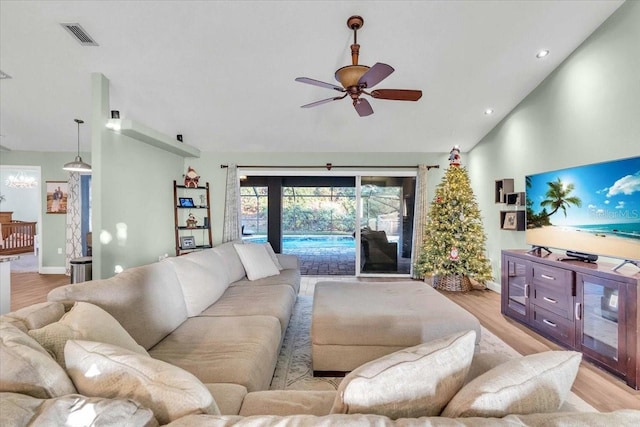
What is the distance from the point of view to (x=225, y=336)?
6.58 ft

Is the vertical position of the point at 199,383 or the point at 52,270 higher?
the point at 199,383

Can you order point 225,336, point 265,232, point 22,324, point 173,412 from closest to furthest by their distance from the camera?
point 173,412 < point 22,324 < point 225,336 < point 265,232

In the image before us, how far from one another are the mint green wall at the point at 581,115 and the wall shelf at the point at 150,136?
504 cm

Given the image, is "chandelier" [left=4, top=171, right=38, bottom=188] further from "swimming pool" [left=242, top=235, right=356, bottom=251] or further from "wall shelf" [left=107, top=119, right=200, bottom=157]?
"swimming pool" [left=242, top=235, right=356, bottom=251]

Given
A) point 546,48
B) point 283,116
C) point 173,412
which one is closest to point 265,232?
Answer: point 283,116

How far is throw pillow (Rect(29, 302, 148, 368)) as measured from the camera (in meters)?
1.13

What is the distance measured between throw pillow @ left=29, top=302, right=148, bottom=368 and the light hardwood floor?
9.60 feet

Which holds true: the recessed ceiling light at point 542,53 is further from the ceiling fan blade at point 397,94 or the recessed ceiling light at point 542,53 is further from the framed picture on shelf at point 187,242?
the framed picture on shelf at point 187,242

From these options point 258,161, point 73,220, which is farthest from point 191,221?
point 73,220

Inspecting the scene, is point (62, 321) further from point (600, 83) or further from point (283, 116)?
point (600, 83)

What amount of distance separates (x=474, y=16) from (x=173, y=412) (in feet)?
12.1

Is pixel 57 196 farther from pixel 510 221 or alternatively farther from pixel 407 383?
pixel 510 221

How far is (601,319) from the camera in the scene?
2.57 meters

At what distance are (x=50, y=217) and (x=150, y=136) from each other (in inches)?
155
